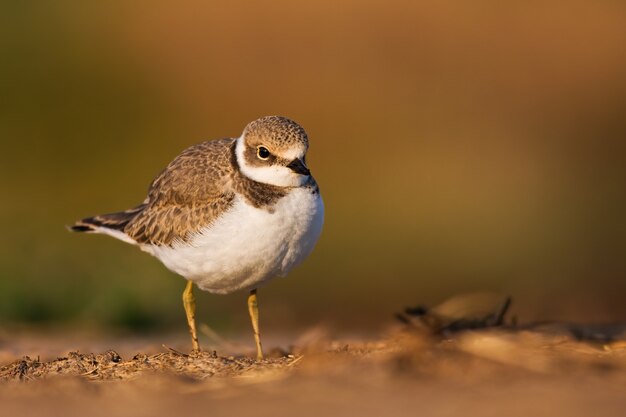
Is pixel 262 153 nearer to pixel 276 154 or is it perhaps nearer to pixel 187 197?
pixel 276 154

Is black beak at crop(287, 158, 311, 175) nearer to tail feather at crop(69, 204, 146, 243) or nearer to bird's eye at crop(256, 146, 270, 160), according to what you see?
bird's eye at crop(256, 146, 270, 160)

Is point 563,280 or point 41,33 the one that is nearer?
point 563,280

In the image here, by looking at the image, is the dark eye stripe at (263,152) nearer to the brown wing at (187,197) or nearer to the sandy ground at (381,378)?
the brown wing at (187,197)

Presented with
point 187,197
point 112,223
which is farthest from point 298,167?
point 112,223

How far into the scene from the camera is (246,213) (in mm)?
6457

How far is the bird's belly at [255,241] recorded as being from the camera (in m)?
6.39

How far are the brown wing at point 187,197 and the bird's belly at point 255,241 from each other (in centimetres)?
13

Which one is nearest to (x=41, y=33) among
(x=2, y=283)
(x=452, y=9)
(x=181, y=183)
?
(x=452, y=9)

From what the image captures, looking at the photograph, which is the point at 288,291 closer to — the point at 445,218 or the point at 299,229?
the point at 445,218

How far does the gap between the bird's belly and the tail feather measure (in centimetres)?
105

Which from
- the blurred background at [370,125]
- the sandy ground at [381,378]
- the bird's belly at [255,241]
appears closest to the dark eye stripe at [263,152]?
the bird's belly at [255,241]

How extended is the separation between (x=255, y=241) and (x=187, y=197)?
2.50 feet

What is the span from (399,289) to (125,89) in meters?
8.58

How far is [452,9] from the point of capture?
2117 centimetres
